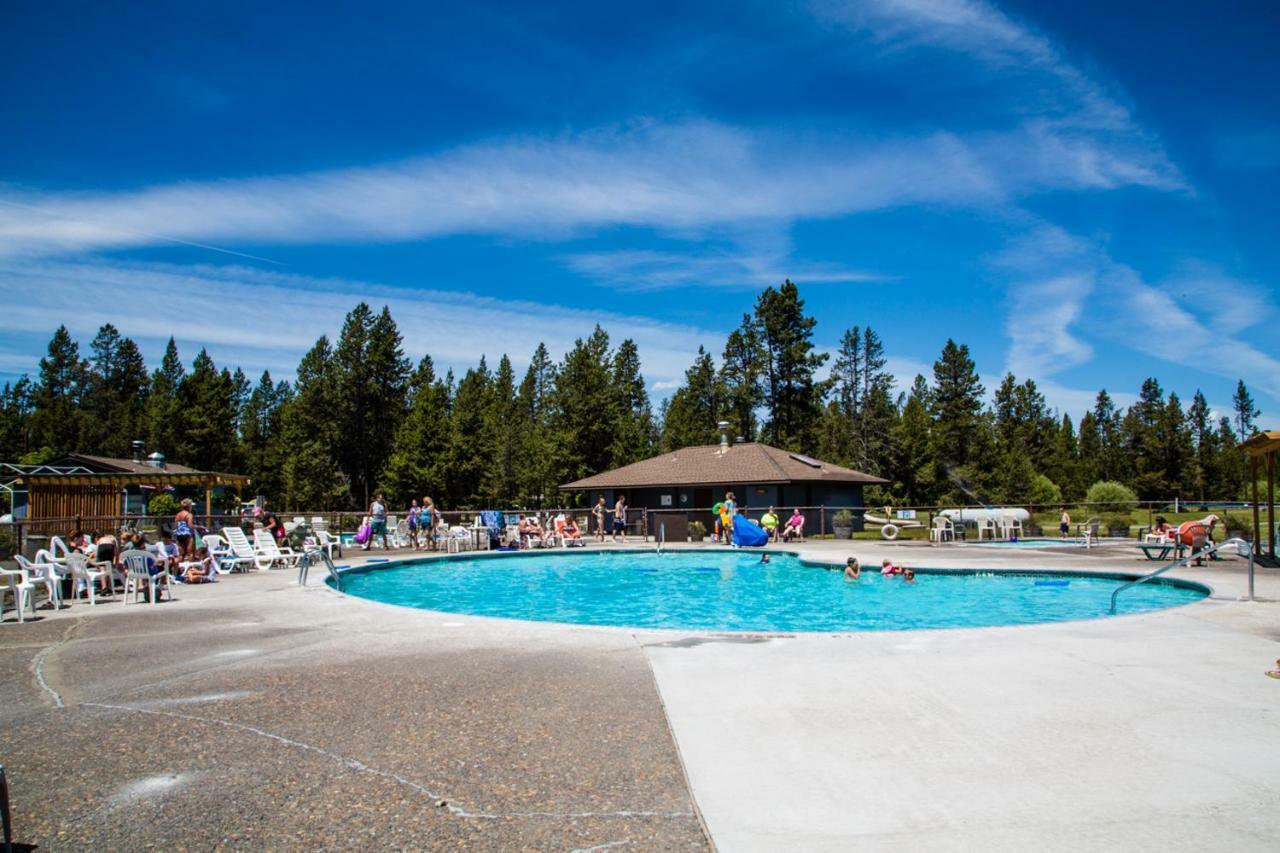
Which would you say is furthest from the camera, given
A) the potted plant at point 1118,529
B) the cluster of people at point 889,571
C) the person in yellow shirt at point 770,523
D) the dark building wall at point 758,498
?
the dark building wall at point 758,498

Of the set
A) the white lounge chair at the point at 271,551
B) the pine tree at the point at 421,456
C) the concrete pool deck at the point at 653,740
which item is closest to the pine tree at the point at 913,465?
the pine tree at the point at 421,456

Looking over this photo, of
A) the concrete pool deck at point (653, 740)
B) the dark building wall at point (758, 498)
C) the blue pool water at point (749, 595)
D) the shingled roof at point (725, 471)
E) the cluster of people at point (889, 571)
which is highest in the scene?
the shingled roof at point (725, 471)

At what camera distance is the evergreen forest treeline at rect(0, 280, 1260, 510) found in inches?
2195

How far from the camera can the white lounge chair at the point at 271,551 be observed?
18.9 m

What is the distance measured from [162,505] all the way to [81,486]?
1452 centimetres

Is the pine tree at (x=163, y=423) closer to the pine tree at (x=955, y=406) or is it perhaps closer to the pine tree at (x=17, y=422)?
the pine tree at (x=17, y=422)

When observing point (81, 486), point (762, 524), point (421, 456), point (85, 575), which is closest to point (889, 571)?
point (762, 524)

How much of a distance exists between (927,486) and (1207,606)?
51209 millimetres

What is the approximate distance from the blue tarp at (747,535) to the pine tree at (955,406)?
3983 centimetres

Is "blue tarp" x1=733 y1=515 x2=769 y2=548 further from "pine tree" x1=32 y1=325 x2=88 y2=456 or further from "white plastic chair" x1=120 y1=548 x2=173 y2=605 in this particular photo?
"pine tree" x1=32 y1=325 x2=88 y2=456

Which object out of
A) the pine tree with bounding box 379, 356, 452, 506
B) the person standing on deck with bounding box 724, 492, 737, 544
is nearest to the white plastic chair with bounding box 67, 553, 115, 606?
the person standing on deck with bounding box 724, 492, 737, 544

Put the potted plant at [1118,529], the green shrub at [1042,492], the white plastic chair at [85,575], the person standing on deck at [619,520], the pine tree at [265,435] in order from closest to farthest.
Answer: the white plastic chair at [85,575] < the potted plant at [1118,529] < the person standing on deck at [619,520] < the green shrub at [1042,492] < the pine tree at [265,435]

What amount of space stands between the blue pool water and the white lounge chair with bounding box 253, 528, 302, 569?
1911 mm

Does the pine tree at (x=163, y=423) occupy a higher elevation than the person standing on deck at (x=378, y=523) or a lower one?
higher
